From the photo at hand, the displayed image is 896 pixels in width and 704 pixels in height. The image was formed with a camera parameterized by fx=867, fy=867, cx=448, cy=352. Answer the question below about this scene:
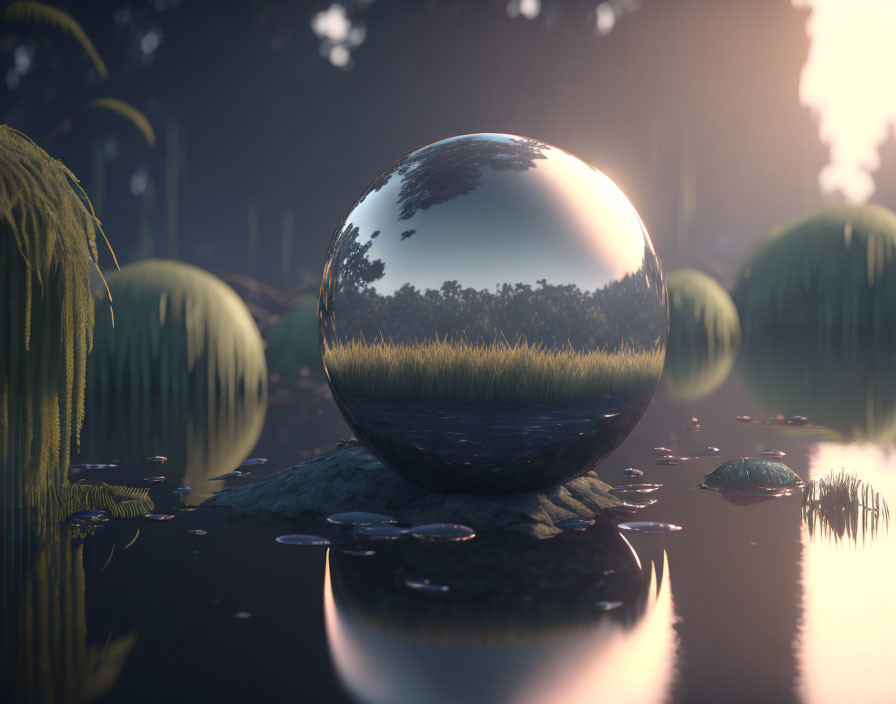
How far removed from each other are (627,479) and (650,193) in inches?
1285

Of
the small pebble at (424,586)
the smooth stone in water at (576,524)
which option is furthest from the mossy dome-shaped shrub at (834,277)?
the small pebble at (424,586)

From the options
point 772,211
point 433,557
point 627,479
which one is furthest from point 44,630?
point 772,211

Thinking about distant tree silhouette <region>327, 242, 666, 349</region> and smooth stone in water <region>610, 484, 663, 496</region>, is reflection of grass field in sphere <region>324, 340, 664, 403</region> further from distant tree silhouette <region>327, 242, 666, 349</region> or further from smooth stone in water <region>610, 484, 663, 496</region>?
smooth stone in water <region>610, 484, 663, 496</region>

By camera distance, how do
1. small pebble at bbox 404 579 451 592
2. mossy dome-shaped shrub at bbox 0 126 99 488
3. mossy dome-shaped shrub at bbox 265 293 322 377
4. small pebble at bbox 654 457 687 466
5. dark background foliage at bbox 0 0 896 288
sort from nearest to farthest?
small pebble at bbox 404 579 451 592 → mossy dome-shaped shrub at bbox 0 126 99 488 → small pebble at bbox 654 457 687 466 → mossy dome-shaped shrub at bbox 265 293 322 377 → dark background foliage at bbox 0 0 896 288

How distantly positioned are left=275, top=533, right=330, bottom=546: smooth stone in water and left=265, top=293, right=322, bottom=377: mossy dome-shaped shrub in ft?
35.3

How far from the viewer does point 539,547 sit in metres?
4.38

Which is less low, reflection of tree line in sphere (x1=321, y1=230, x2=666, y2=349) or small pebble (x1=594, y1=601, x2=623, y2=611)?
reflection of tree line in sphere (x1=321, y1=230, x2=666, y2=349)

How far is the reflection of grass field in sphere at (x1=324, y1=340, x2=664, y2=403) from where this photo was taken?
4586mm

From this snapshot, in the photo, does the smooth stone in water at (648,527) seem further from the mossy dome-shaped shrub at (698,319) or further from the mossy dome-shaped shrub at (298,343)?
the mossy dome-shaped shrub at (698,319)

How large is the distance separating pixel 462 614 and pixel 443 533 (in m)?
1.06

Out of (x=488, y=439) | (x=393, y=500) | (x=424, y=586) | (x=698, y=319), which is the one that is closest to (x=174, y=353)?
(x=393, y=500)

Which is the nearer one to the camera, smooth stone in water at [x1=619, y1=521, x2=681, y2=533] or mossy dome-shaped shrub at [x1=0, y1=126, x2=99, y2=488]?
mossy dome-shaped shrub at [x1=0, y1=126, x2=99, y2=488]

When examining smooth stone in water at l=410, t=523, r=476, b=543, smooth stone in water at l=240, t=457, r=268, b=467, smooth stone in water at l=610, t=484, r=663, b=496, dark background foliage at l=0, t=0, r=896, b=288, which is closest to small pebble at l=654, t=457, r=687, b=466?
smooth stone in water at l=610, t=484, r=663, b=496

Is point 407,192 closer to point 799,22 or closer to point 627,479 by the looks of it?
point 627,479
